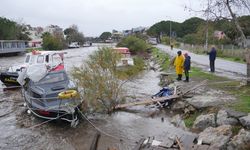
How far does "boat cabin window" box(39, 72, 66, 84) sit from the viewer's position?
55.1 ft

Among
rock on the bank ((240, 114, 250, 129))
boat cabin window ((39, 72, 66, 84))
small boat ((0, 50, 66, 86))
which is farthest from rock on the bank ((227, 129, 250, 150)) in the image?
small boat ((0, 50, 66, 86))

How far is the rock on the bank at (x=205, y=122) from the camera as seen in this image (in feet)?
36.0

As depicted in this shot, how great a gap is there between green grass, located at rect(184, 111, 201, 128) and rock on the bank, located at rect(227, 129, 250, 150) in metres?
2.99

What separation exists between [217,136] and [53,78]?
34.0 ft

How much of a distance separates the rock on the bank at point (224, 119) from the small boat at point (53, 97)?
6322 mm

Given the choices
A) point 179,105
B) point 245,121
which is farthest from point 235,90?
point 245,121

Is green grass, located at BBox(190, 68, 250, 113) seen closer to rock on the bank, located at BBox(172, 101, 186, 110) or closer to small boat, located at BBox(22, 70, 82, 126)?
rock on the bank, located at BBox(172, 101, 186, 110)

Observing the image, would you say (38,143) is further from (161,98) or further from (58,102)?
(161,98)

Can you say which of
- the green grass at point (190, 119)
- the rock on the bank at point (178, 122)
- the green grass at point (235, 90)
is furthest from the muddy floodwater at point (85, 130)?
the green grass at point (235, 90)

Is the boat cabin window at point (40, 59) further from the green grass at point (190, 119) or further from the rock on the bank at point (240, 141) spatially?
the rock on the bank at point (240, 141)

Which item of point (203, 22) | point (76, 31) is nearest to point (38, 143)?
point (203, 22)

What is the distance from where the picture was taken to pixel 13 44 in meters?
72.9

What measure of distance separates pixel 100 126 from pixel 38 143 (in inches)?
109

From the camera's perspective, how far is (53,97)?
15156 millimetres
